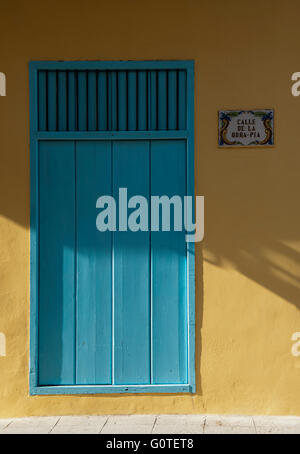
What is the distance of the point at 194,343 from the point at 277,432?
0.93 m

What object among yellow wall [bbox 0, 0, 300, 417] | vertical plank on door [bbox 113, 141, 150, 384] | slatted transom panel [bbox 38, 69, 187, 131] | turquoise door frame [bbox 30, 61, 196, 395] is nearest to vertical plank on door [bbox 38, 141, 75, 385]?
turquoise door frame [bbox 30, 61, 196, 395]

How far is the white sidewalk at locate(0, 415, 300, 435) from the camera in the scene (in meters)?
5.34

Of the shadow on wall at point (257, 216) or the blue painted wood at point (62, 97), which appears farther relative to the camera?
the blue painted wood at point (62, 97)

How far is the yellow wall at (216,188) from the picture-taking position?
5703 mm

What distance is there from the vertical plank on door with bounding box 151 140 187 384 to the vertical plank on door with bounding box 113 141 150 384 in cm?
7

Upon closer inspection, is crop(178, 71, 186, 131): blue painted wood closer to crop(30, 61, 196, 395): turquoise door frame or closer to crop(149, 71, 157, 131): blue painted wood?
crop(30, 61, 196, 395): turquoise door frame

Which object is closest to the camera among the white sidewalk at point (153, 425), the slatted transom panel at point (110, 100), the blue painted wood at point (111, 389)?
A: the white sidewalk at point (153, 425)

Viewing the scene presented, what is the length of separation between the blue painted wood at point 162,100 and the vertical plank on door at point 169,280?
0.16 m

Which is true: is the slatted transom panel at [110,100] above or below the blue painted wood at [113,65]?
below

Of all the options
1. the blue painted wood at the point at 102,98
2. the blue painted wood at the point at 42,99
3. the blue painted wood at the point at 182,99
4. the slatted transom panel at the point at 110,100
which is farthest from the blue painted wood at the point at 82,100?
the blue painted wood at the point at 182,99

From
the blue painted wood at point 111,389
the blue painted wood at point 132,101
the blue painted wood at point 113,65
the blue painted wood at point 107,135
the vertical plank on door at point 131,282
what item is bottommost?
the blue painted wood at point 111,389

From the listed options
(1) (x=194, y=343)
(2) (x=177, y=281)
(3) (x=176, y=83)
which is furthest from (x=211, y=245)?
(3) (x=176, y=83)

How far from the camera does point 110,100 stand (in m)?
5.82

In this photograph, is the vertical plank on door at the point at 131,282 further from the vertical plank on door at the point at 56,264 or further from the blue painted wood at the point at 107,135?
the vertical plank on door at the point at 56,264
